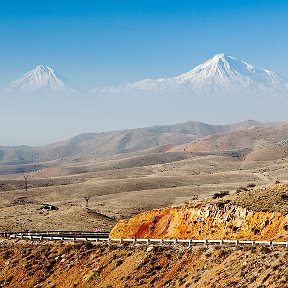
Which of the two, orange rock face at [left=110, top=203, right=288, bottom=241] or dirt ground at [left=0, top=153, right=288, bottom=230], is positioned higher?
orange rock face at [left=110, top=203, right=288, bottom=241]

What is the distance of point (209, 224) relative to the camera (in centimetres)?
4622

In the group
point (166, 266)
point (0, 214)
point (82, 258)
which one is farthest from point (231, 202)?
point (0, 214)

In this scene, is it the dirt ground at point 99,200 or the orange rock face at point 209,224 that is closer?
the orange rock face at point 209,224

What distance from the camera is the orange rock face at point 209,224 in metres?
41.3

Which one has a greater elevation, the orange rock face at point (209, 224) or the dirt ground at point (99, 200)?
the orange rock face at point (209, 224)

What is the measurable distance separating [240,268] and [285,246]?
383 cm

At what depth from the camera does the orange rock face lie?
1626 inches

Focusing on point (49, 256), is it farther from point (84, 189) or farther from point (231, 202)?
point (84, 189)

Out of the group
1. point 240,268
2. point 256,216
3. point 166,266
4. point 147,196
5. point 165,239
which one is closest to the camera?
point 240,268

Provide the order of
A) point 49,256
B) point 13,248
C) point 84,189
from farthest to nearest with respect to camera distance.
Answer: point 84,189 → point 13,248 → point 49,256

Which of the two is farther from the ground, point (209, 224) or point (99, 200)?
point (209, 224)

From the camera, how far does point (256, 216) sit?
42.8 meters

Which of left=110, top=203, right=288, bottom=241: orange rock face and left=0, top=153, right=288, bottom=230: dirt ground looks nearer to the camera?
left=110, top=203, right=288, bottom=241: orange rock face

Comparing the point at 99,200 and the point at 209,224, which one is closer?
the point at 209,224
